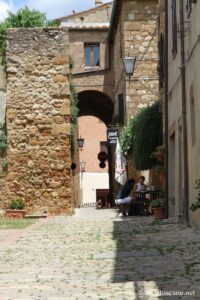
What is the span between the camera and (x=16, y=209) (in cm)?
1736

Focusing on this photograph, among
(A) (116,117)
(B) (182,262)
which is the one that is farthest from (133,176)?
(B) (182,262)

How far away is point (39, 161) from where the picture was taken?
58.5ft

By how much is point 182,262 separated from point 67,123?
11131mm

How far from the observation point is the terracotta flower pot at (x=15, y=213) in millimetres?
17130

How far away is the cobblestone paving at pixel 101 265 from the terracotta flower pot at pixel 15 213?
18.4 feet

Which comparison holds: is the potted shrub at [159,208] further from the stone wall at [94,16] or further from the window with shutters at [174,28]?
the stone wall at [94,16]

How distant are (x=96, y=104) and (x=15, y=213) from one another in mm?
17072

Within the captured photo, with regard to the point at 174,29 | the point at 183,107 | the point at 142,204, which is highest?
the point at 174,29

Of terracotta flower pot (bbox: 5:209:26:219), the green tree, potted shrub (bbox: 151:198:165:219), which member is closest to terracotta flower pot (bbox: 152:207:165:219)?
potted shrub (bbox: 151:198:165:219)

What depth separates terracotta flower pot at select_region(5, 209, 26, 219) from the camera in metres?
17.1

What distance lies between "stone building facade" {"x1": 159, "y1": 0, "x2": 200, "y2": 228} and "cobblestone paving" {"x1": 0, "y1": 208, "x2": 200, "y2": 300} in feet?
3.71

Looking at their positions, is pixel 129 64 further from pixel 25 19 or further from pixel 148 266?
pixel 148 266

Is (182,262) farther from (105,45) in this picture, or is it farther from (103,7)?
(103,7)

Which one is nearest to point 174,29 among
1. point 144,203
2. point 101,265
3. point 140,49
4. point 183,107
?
point 183,107
